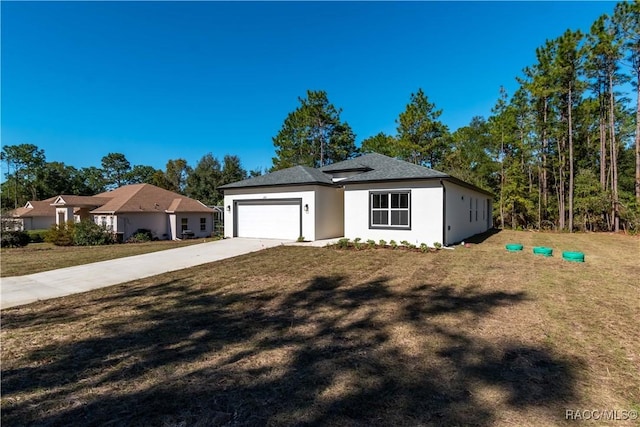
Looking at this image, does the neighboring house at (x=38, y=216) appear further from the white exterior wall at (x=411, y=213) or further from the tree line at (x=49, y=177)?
the white exterior wall at (x=411, y=213)

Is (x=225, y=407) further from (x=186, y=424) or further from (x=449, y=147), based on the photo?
(x=449, y=147)

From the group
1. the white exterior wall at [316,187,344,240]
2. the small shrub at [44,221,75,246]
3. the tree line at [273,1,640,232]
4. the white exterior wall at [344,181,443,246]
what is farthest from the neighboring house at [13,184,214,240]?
the white exterior wall at [344,181,443,246]

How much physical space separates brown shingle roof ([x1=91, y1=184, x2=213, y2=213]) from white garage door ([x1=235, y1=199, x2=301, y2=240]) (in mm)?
9861

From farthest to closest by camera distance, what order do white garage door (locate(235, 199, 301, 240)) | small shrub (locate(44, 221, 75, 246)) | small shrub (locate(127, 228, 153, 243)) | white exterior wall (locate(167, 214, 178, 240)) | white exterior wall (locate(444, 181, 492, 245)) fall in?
white exterior wall (locate(167, 214, 178, 240)) < small shrub (locate(127, 228, 153, 243)) < small shrub (locate(44, 221, 75, 246)) < white garage door (locate(235, 199, 301, 240)) < white exterior wall (locate(444, 181, 492, 245))

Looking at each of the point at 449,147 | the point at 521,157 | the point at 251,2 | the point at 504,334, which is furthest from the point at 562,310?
the point at 449,147

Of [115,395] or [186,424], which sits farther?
[115,395]

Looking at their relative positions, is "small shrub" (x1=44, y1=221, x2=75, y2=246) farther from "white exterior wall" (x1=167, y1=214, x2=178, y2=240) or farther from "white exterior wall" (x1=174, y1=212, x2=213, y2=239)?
"white exterior wall" (x1=174, y1=212, x2=213, y2=239)

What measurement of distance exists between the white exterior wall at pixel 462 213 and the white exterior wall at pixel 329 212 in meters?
5.13

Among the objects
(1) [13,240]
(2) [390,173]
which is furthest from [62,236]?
(2) [390,173]

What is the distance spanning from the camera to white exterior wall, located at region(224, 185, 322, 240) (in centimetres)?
1355

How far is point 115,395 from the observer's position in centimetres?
252

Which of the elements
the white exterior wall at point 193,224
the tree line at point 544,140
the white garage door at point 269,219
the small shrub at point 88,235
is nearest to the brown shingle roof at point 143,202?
the white exterior wall at point 193,224

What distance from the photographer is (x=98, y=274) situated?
25.6 feet

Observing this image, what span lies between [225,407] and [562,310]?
16.3 ft
